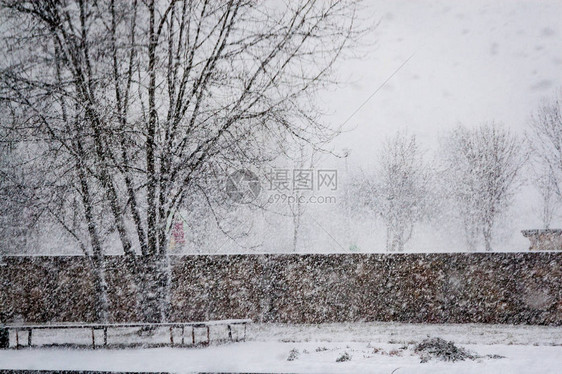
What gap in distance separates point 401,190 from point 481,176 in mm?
4689

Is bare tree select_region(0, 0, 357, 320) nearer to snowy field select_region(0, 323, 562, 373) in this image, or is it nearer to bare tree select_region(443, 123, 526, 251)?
snowy field select_region(0, 323, 562, 373)

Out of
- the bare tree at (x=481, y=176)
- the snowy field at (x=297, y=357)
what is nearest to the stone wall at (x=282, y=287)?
the snowy field at (x=297, y=357)

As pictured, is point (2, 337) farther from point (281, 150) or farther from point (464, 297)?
point (464, 297)

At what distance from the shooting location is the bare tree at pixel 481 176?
2892cm

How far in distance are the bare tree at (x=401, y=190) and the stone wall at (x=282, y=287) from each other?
17875mm

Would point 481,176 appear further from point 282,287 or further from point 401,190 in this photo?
point 282,287

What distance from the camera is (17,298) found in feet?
43.4

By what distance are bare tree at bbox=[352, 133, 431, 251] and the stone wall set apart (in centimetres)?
1787

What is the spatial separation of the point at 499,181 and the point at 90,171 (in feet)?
84.8

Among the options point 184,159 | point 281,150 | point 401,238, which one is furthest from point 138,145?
point 401,238

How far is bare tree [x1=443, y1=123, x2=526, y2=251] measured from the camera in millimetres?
28922

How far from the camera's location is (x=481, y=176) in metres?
29.6

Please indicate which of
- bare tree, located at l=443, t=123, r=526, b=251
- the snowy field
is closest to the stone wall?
the snowy field

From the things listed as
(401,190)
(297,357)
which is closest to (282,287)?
(297,357)
